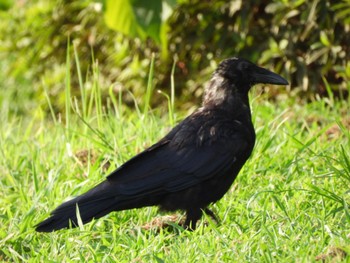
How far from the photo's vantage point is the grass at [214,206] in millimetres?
3932

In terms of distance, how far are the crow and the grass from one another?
107mm

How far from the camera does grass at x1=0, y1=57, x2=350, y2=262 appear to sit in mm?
3932

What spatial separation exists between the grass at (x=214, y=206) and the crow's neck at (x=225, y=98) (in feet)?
1.11

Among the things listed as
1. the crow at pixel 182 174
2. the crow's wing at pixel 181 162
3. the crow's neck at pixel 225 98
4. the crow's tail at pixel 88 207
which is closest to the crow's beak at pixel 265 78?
the crow's neck at pixel 225 98

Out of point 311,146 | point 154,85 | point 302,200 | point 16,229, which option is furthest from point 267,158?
point 154,85

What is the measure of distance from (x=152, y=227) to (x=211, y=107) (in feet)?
2.89

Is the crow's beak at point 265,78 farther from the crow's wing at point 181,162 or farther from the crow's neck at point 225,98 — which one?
the crow's wing at point 181,162

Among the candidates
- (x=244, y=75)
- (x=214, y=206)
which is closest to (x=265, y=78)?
(x=244, y=75)

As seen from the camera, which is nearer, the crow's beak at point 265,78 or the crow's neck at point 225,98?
the crow's neck at point 225,98

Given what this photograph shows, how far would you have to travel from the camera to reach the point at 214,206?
496 centimetres

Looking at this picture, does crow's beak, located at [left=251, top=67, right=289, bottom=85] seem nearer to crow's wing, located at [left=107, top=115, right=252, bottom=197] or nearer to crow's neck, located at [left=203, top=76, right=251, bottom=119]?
crow's neck, located at [left=203, top=76, right=251, bottom=119]

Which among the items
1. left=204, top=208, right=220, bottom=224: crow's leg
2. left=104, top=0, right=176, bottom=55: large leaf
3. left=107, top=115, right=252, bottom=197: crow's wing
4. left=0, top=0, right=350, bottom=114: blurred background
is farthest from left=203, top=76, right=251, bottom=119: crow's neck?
left=104, top=0, right=176, bottom=55: large leaf

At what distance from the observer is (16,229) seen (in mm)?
4582

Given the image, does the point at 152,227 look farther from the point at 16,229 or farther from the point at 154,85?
the point at 154,85
